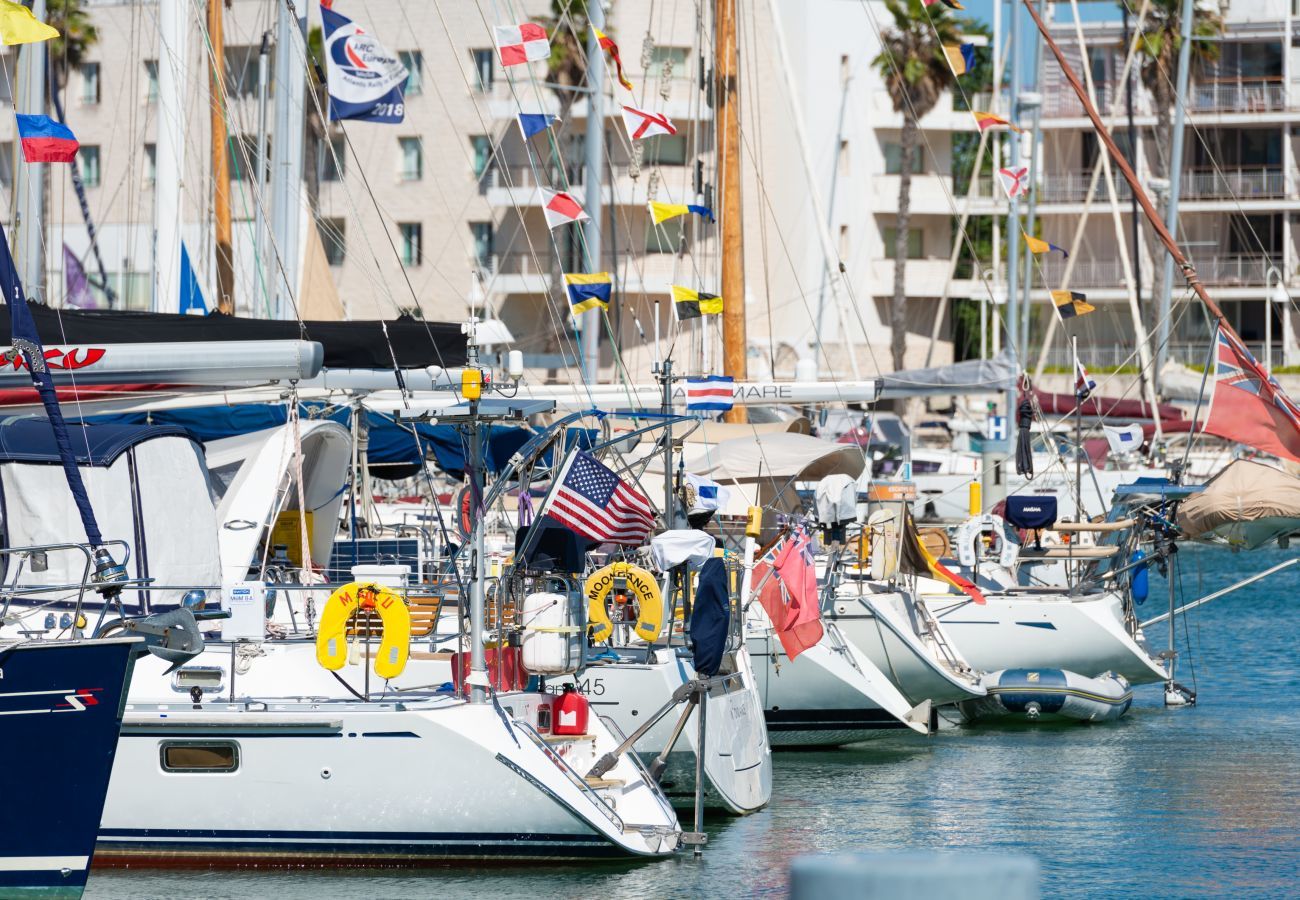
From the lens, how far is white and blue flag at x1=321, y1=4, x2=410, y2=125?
23750mm

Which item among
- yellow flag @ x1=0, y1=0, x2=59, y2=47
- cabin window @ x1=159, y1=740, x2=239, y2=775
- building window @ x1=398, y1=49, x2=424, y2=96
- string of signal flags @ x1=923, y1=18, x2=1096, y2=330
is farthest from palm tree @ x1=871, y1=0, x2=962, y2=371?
yellow flag @ x1=0, y1=0, x2=59, y2=47

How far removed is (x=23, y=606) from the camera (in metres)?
16.4

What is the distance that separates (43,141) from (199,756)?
7.04m

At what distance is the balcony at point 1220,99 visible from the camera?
68.7 meters

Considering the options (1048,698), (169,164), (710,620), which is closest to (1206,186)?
(1048,698)

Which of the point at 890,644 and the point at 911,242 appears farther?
the point at 911,242

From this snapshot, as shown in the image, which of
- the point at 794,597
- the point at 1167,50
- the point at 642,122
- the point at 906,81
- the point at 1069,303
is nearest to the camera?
the point at 794,597

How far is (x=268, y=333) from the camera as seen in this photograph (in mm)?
19297

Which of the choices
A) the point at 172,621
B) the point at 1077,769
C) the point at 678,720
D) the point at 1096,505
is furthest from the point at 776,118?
the point at 172,621

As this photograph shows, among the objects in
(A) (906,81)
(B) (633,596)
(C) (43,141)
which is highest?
(A) (906,81)

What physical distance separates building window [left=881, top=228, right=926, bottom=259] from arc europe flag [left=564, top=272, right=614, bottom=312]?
45083 millimetres

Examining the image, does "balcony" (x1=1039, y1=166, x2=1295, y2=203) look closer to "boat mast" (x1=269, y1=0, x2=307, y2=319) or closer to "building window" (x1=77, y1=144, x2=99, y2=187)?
"building window" (x1=77, y1=144, x2=99, y2=187)

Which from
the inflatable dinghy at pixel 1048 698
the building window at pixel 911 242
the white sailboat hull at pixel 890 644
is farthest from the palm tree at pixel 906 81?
the white sailboat hull at pixel 890 644

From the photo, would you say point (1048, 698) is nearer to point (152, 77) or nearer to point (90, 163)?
point (152, 77)
